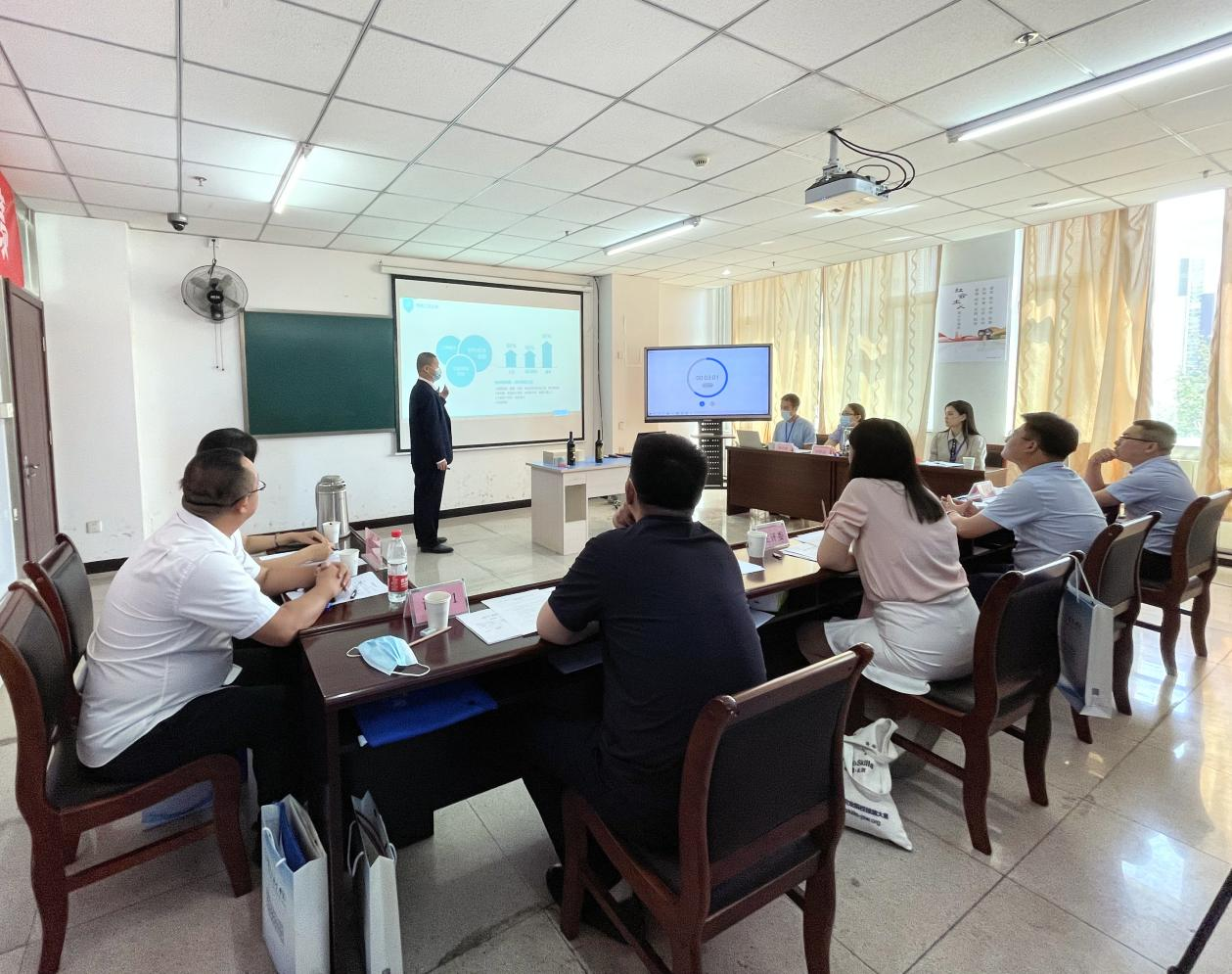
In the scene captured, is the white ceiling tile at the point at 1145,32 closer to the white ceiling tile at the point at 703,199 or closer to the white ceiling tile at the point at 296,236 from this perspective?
the white ceiling tile at the point at 703,199

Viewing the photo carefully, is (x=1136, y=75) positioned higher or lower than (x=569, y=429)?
higher

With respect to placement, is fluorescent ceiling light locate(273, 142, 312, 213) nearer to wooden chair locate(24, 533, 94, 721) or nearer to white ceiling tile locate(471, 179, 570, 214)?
white ceiling tile locate(471, 179, 570, 214)

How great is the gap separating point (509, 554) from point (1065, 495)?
372 cm

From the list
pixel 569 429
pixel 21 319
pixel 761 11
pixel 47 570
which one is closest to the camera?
pixel 47 570

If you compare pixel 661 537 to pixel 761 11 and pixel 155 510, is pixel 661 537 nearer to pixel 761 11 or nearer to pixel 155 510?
pixel 761 11

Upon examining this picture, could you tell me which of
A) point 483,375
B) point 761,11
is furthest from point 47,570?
point 483,375

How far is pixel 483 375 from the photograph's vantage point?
21.8 ft

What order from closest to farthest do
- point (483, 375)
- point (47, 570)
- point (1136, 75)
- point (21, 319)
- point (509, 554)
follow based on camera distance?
point (47, 570) → point (1136, 75) → point (21, 319) → point (509, 554) → point (483, 375)

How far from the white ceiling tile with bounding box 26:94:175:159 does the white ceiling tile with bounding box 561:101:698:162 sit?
1.95 m

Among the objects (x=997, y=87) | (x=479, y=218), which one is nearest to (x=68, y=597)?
(x=479, y=218)

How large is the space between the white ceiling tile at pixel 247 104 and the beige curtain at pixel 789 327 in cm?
516

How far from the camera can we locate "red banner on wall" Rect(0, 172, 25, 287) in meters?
3.45

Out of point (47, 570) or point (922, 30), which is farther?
point (922, 30)

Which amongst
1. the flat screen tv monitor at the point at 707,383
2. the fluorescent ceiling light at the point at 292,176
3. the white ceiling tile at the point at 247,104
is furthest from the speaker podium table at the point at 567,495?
the white ceiling tile at the point at 247,104
